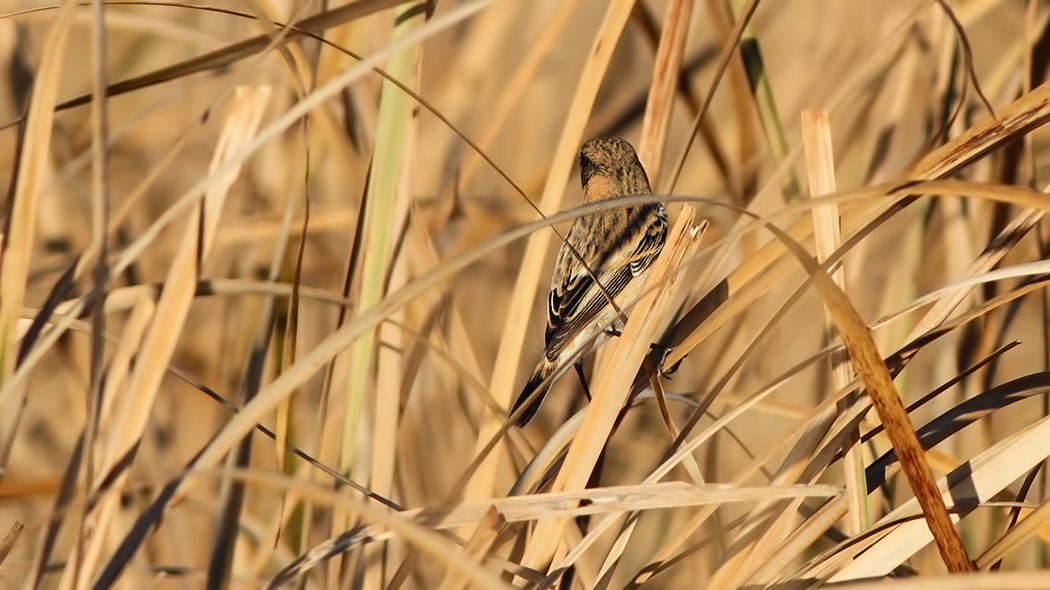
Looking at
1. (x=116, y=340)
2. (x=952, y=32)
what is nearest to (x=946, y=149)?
(x=952, y=32)

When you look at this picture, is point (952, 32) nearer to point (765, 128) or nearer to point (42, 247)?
point (765, 128)

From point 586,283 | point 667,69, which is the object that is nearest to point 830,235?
point 667,69

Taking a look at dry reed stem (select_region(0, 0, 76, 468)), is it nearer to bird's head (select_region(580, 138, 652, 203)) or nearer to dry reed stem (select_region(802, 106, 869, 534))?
dry reed stem (select_region(802, 106, 869, 534))

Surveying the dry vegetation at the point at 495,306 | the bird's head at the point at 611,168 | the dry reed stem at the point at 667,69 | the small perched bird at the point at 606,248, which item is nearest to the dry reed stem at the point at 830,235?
the dry vegetation at the point at 495,306

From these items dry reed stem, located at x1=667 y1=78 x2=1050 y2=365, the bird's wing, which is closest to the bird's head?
the bird's wing

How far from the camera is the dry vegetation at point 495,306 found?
5.30ft

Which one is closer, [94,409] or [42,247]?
[94,409]

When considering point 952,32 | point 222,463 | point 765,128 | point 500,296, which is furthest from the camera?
point 500,296

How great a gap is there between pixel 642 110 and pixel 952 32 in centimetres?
126

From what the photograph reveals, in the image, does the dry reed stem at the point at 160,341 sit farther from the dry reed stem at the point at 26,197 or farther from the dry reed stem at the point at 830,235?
the dry reed stem at the point at 830,235

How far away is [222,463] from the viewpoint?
2.36 m

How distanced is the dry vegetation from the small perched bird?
251 millimetres

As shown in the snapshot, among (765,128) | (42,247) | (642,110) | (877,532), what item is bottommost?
(877,532)

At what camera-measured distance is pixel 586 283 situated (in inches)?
126
